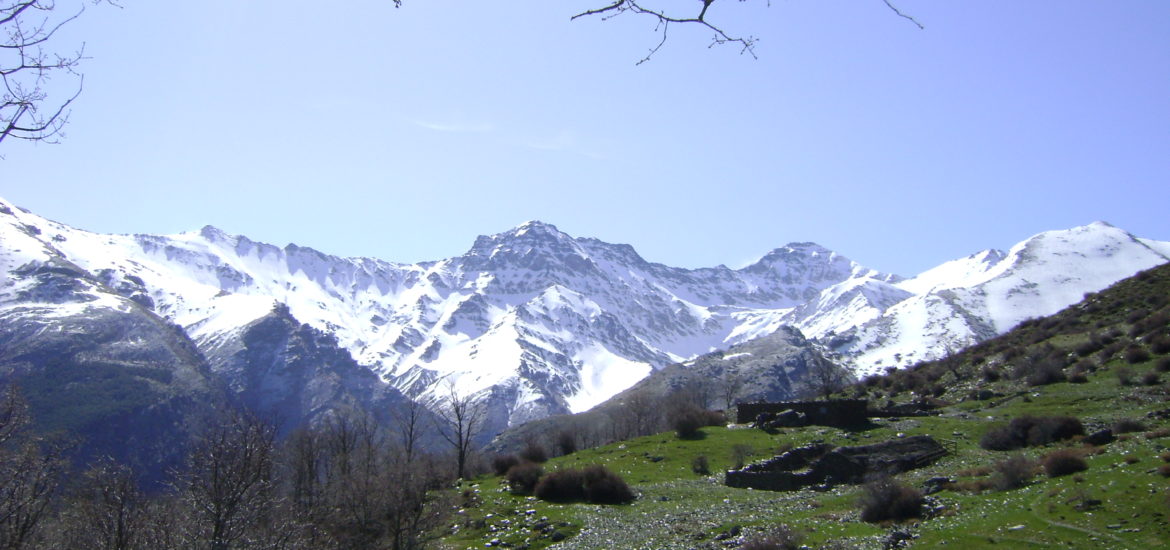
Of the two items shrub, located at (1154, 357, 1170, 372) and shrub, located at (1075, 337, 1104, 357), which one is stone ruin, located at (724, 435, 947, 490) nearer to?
shrub, located at (1154, 357, 1170, 372)

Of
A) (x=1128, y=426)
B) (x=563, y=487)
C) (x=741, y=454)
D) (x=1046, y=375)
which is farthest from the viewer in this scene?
(x=1046, y=375)

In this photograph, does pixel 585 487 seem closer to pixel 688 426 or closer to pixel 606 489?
pixel 606 489

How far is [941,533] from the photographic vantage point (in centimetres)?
2427

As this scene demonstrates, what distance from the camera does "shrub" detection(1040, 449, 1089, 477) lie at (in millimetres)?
27844

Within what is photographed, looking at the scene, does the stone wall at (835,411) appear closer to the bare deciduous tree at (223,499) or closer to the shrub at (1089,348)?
the shrub at (1089,348)

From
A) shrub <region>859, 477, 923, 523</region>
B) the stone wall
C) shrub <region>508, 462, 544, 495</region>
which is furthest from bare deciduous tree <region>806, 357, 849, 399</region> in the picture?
shrub <region>859, 477, 923, 523</region>

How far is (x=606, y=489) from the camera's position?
43938mm

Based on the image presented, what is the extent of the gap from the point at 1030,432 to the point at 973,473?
7558 mm

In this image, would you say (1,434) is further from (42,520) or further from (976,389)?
(976,389)

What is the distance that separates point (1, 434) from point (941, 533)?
28251 millimetres

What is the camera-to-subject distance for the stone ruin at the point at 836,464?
39.0m

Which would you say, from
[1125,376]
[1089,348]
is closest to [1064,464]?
[1125,376]

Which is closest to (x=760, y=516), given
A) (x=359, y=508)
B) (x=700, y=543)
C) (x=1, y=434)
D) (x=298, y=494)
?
(x=700, y=543)

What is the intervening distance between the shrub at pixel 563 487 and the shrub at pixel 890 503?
19374 millimetres
